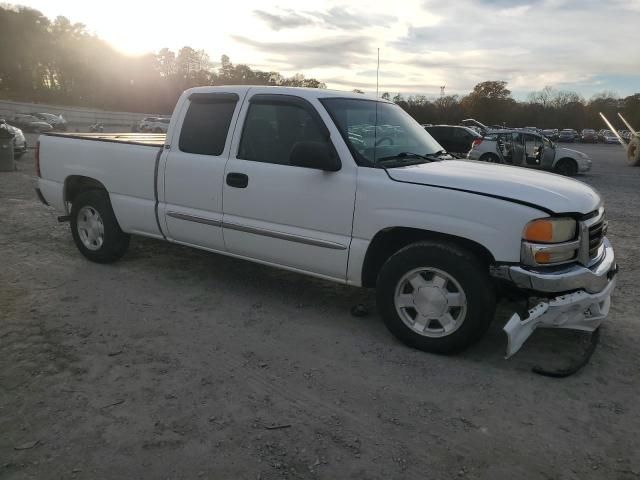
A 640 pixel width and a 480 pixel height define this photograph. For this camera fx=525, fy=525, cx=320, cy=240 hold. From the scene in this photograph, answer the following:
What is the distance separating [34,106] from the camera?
2158 inches

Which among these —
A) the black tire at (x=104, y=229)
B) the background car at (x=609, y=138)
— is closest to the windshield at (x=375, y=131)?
the black tire at (x=104, y=229)

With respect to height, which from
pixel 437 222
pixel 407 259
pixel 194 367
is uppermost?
pixel 437 222

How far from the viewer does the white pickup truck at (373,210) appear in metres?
3.46

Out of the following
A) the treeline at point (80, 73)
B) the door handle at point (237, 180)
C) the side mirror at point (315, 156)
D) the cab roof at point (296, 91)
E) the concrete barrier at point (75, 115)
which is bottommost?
the door handle at point (237, 180)

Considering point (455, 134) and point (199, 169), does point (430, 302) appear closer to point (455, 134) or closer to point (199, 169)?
point (199, 169)

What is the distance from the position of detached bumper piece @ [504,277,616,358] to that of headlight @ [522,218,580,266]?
275mm

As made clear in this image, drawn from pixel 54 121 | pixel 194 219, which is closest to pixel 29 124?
pixel 54 121

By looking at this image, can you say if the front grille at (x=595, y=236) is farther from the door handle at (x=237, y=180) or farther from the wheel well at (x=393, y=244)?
the door handle at (x=237, y=180)

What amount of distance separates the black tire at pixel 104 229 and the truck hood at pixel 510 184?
10.7 ft

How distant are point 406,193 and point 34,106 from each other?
200 ft

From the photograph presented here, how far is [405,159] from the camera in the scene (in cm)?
426

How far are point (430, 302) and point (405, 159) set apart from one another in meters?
1.22

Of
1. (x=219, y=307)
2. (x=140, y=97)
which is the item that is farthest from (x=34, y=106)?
(x=219, y=307)

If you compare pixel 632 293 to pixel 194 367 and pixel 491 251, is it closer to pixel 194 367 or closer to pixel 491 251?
pixel 491 251
